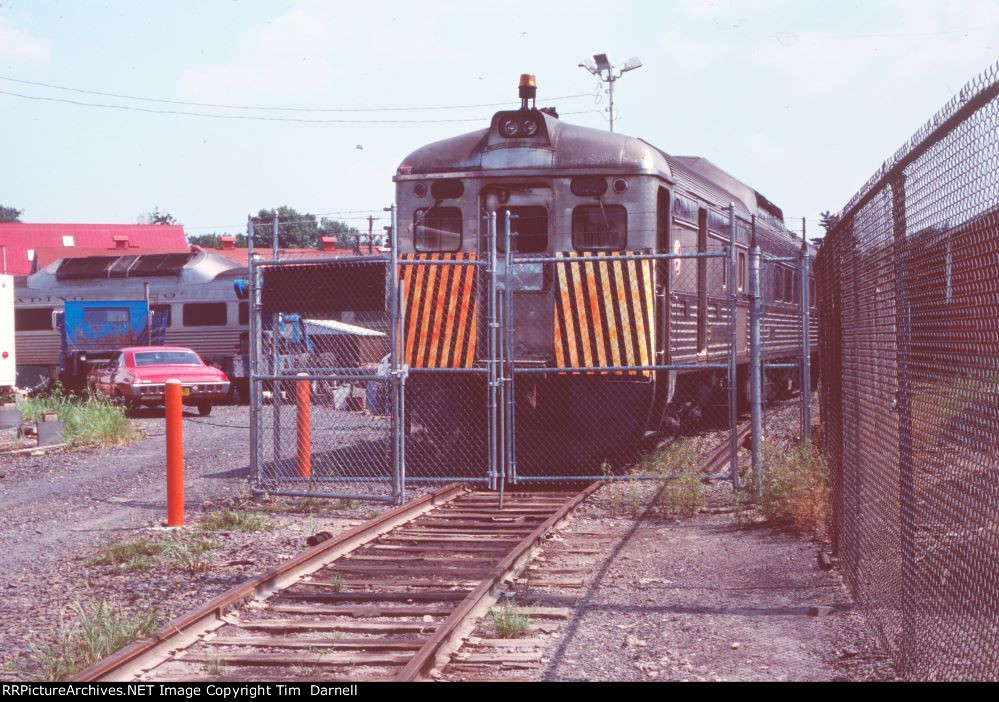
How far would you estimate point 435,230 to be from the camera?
12.6 metres

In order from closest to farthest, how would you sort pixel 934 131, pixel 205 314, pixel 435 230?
pixel 934 131 → pixel 435 230 → pixel 205 314

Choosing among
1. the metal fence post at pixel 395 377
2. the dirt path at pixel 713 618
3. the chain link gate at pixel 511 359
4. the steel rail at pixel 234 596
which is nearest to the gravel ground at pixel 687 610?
the dirt path at pixel 713 618

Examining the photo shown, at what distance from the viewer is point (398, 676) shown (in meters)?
5.00

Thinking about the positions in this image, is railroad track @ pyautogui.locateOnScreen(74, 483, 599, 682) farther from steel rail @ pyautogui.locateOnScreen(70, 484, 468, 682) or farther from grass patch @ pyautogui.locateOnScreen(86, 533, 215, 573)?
grass patch @ pyautogui.locateOnScreen(86, 533, 215, 573)

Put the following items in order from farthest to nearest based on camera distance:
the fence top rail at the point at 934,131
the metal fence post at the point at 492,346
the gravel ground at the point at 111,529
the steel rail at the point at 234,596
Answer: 1. the metal fence post at the point at 492,346
2. the gravel ground at the point at 111,529
3. the steel rail at the point at 234,596
4. the fence top rail at the point at 934,131

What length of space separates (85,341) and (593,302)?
62.8 feet

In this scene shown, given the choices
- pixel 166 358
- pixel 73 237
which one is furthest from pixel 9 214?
pixel 166 358

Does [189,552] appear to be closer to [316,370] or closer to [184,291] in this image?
[316,370]

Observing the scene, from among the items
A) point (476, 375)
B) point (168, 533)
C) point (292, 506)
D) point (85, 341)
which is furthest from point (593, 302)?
point (85, 341)

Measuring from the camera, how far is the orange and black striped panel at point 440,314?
1202cm

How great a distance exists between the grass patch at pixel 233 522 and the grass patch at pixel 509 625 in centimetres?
377

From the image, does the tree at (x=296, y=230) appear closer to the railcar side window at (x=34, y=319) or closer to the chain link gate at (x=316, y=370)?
the chain link gate at (x=316, y=370)

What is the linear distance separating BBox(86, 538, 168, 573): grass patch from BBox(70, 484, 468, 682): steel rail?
3.58 feet

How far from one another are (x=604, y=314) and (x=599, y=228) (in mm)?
1004
